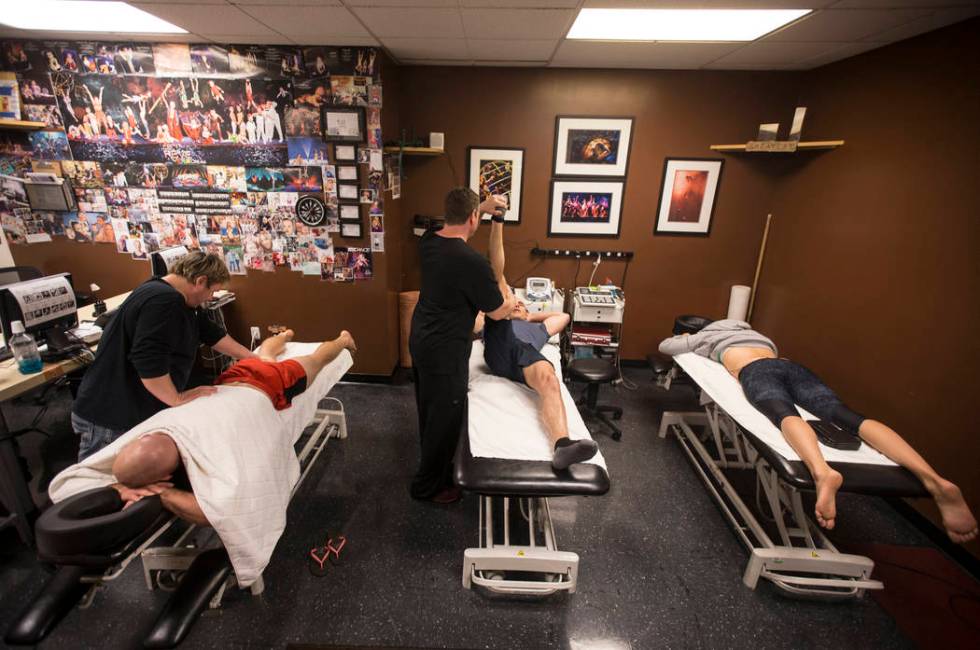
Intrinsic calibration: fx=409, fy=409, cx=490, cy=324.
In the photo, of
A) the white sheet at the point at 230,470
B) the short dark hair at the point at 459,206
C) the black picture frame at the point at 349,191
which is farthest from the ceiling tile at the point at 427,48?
the white sheet at the point at 230,470

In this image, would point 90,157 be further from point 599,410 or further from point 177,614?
point 599,410

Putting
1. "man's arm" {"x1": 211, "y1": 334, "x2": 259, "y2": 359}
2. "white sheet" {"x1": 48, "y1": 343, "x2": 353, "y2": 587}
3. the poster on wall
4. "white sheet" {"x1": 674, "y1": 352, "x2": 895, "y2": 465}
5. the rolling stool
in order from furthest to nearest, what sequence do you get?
1. the poster on wall
2. the rolling stool
3. "man's arm" {"x1": 211, "y1": 334, "x2": 259, "y2": 359}
4. "white sheet" {"x1": 674, "y1": 352, "x2": 895, "y2": 465}
5. "white sheet" {"x1": 48, "y1": 343, "x2": 353, "y2": 587}

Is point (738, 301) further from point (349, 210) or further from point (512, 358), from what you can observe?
point (349, 210)

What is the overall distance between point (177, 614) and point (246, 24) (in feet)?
9.33

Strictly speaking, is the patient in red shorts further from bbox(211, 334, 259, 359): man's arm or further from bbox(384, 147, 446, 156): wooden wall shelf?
bbox(384, 147, 446, 156): wooden wall shelf

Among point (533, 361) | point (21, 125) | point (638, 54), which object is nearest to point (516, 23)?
point (638, 54)

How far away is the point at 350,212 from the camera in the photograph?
2994 mm

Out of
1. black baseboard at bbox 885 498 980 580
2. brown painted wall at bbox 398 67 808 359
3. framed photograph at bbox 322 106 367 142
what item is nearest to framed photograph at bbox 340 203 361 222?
framed photograph at bbox 322 106 367 142

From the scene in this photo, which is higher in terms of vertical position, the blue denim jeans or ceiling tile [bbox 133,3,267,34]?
ceiling tile [bbox 133,3,267,34]

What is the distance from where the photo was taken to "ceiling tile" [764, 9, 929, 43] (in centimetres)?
198

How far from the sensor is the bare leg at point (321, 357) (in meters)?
2.12

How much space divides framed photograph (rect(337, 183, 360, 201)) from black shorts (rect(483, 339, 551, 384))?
5.25ft

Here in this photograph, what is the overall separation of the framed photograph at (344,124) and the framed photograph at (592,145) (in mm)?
1523

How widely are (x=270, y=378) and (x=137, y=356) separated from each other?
0.47 meters
